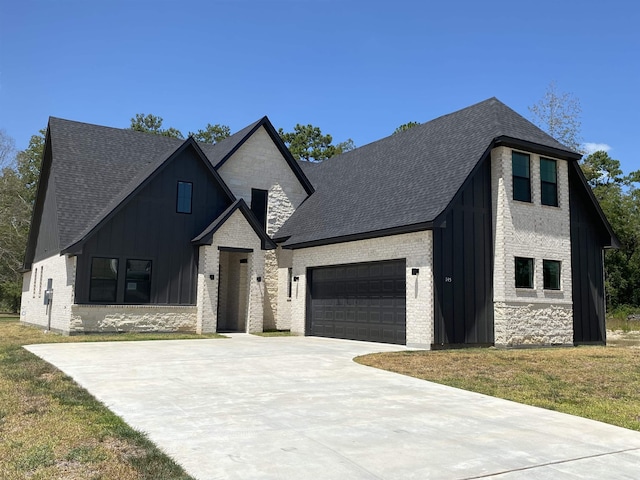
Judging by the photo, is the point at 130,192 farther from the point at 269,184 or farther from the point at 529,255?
the point at 529,255

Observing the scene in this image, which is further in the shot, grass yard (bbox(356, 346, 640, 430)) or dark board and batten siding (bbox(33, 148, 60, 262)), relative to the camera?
dark board and batten siding (bbox(33, 148, 60, 262))

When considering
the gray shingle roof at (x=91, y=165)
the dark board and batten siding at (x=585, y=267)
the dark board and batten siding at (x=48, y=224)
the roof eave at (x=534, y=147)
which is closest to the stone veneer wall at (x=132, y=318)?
the gray shingle roof at (x=91, y=165)

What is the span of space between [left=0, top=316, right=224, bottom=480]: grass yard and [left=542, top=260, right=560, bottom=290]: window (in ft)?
49.8

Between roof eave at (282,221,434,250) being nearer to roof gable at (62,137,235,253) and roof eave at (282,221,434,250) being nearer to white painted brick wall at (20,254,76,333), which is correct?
roof gable at (62,137,235,253)

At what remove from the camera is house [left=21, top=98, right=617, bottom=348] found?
17.6 meters

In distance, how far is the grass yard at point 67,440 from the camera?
4.80 metres

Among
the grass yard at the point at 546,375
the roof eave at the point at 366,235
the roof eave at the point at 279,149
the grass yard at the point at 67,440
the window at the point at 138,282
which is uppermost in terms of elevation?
the roof eave at the point at 279,149

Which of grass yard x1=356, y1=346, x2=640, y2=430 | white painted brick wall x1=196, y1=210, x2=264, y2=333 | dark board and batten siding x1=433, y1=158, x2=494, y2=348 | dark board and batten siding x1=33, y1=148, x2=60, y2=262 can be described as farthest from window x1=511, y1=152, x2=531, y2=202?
dark board and batten siding x1=33, y1=148, x2=60, y2=262

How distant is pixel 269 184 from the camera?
2580 centimetres

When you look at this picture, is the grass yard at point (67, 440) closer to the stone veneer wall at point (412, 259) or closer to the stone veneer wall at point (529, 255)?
the stone veneer wall at point (412, 259)

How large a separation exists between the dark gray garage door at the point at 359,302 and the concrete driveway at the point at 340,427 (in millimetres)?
6685

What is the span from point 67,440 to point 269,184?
20580 mm

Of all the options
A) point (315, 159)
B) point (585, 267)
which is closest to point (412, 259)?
point (585, 267)

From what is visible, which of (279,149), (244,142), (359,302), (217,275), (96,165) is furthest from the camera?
(279,149)
